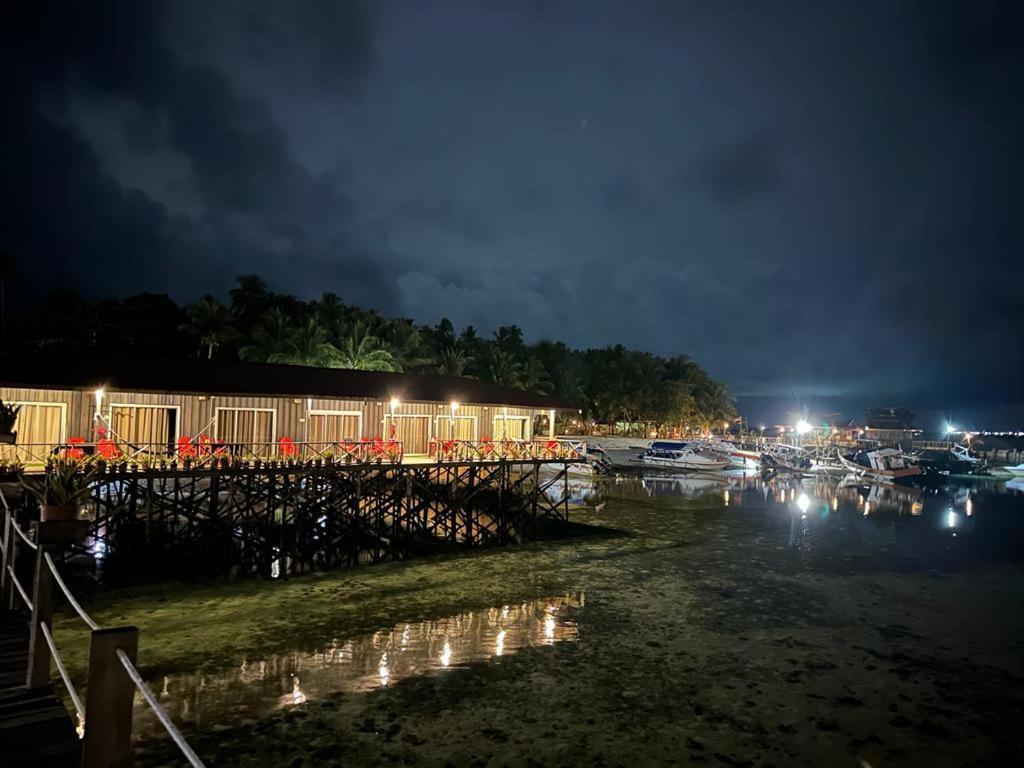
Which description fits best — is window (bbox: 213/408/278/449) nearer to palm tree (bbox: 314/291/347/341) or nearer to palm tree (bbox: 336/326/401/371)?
palm tree (bbox: 336/326/401/371)

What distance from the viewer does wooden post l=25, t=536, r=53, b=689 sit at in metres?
6.09

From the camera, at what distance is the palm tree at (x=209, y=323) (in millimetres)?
48094

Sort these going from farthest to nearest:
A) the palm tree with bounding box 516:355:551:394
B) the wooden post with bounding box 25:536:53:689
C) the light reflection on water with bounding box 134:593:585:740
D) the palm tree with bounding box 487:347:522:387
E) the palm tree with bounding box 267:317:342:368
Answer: the palm tree with bounding box 516:355:551:394 < the palm tree with bounding box 487:347:522:387 < the palm tree with bounding box 267:317:342:368 < the light reflection on water with bounding box 134:593:585:740 < the wooden post with bounding box 25:536:53:689

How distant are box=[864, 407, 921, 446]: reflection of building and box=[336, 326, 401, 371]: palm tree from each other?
12674 centimetres

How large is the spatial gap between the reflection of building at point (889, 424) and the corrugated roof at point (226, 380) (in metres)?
133

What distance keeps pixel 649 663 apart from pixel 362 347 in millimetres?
36565

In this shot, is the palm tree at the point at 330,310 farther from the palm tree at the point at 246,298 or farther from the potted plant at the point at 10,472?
the potted plant at the point at 10,472

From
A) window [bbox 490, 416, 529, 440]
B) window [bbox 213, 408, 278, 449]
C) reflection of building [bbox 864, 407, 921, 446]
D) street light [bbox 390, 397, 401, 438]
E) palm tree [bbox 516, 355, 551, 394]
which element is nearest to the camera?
window [bbox 213, 408, 278, 449]

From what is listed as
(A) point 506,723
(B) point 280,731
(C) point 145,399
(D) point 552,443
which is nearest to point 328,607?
(B) point 280,731

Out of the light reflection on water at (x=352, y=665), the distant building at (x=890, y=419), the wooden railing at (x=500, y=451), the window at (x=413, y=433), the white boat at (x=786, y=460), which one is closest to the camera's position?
the light reflection on water at (x=352, y=665)

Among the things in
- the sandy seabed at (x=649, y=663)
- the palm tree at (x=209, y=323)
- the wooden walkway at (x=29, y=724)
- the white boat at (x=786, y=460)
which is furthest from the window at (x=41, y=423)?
the white boat at (x=786, y=460)

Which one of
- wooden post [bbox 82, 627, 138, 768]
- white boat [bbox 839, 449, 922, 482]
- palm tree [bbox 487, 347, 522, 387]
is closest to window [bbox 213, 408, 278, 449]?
wooden post [bbox 82, 627, 138, 768]

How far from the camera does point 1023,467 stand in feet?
238

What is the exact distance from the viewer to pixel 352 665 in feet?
40.6
